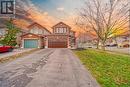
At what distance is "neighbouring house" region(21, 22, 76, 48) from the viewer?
197 feet

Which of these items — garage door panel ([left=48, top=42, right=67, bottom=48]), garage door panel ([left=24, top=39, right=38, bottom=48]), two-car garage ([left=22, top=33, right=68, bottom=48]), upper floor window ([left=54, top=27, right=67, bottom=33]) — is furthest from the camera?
upper floor window ([left=54, top=27, right=67, bottom=33])

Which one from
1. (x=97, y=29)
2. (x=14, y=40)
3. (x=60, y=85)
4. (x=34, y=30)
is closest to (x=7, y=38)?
(x=14, y=40)

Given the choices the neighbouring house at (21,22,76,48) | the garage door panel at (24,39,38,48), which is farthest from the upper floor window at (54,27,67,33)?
the garage door panel at (24,39,38,48)

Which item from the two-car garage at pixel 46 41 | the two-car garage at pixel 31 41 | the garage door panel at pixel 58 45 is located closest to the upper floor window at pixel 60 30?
the two-car garage at pixel 46 41

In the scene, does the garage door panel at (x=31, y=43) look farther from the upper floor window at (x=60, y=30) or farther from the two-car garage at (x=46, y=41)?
the upper floor window at (x=60, y=30)

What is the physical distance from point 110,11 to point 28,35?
886 inches

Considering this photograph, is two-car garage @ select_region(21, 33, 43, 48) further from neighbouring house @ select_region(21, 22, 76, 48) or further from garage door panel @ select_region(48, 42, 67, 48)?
garage door panel @ select_region(48, 42, 67, 48)

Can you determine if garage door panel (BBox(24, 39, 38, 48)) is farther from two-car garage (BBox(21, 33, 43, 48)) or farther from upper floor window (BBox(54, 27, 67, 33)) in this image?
upper floor window (BBox(54, 27, 67, 33))

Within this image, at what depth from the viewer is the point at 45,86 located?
9.28 m

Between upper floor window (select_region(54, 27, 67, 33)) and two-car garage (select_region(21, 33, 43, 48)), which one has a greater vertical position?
Result: upper floor window (select_region(54, 27, 67, 33))

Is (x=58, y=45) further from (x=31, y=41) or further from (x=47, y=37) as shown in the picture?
(x=31, y=41)

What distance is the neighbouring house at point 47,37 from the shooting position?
6000 centimetres

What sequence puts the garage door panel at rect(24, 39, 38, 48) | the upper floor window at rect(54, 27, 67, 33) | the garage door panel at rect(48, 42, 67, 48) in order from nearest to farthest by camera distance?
the garage door panel at rect(24, 39, 38, 48) < the garage door panel at rect(48, 42, 67, 48) < the upper floor window at rect(54, 27, 67, 33)

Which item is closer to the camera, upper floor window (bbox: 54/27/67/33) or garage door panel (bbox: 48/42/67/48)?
garage door panel (bbox: 48/42/67/48)
